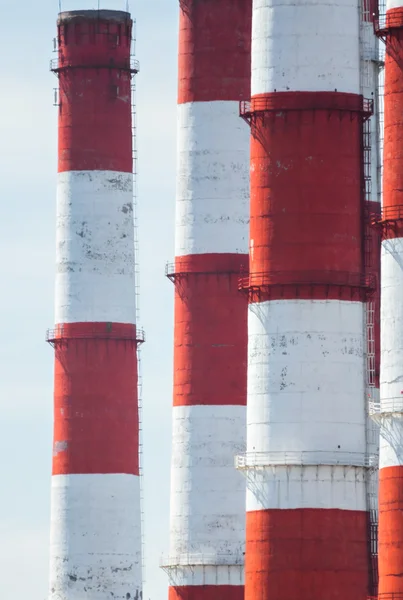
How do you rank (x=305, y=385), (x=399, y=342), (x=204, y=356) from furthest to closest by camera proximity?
(x=204, y=356), (x=305, y=385), (x=399, y=342)

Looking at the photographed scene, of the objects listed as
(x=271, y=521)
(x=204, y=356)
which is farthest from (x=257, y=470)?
(x=204, y=356)

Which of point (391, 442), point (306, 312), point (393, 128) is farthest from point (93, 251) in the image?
point (391, 442)

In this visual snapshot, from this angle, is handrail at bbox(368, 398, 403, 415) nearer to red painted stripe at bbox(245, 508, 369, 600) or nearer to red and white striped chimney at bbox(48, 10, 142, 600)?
red painted stripe at bbox(245, 508, 369, 600)

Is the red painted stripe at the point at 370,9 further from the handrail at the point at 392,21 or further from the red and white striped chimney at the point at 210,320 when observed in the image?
the handrail at the point at 392,21

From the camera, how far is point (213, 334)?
8938cm

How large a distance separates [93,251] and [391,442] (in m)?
26.4

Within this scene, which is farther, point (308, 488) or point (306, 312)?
point (306, 312)

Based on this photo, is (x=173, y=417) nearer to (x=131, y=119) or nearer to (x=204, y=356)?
(x=204, y=356)

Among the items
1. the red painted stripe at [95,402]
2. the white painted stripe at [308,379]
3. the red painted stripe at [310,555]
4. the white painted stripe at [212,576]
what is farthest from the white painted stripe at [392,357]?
the red painted stripe at [95,402]

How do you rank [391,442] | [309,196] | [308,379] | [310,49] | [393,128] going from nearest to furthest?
[391,442], [393,128], [308,379], [309,196], [310,49]

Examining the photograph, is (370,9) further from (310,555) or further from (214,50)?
(310,555)

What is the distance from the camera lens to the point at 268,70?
252 ft

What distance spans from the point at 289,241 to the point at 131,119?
22.2m

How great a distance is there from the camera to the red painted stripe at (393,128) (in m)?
71.2
